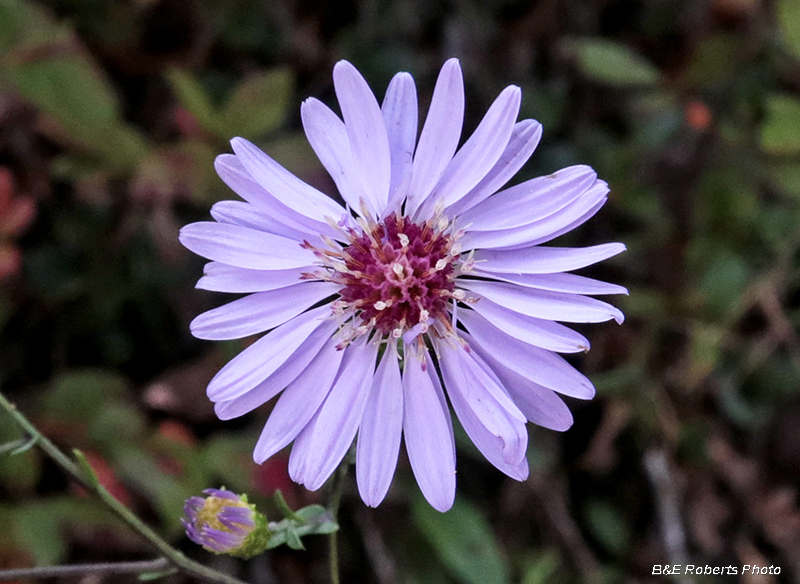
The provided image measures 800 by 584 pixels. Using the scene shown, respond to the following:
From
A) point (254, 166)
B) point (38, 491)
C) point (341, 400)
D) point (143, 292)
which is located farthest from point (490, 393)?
point (38, 491)

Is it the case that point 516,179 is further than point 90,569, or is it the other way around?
point 516,179

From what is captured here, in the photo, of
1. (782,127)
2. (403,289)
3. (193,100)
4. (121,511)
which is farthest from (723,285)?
(121,511)

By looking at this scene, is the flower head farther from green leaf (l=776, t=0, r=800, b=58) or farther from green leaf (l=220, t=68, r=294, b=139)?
green leaf (l=776, t=0, r=800, b=58)

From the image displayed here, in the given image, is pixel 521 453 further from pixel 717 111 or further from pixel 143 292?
pixel 717 111

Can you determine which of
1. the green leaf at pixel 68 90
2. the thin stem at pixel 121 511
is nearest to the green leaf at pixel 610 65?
the green leaf at pixel 68 90

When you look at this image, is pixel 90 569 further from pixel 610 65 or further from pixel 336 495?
pixel 610 65

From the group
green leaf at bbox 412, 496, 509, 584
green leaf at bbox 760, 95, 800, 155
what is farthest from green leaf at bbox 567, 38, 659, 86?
green leaf at bbox 412, 496, 509, 584
